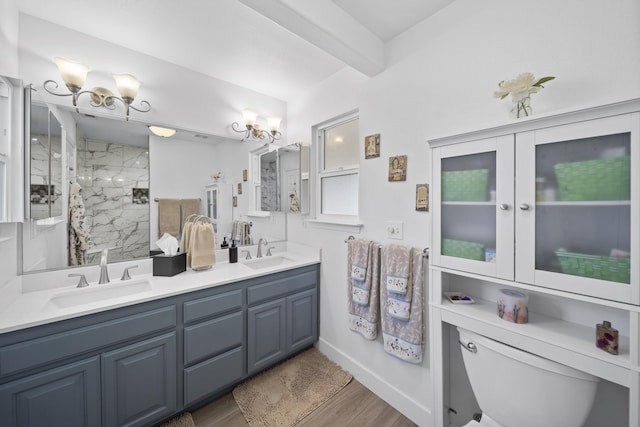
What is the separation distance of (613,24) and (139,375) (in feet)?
9.23

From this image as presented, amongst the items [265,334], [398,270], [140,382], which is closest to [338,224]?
[398,270]

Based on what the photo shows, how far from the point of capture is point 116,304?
1305 millimetres

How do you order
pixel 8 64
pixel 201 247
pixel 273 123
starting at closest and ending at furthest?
pixel 8 64
pixel 201 247
pixel 273 123

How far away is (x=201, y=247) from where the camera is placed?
1.92 meters

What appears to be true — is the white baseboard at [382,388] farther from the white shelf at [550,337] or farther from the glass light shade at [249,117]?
the glass light shade at [249,117]

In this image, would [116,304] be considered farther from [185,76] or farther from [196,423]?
[185,76]

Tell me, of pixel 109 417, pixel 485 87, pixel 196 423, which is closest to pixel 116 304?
pixel 109 417

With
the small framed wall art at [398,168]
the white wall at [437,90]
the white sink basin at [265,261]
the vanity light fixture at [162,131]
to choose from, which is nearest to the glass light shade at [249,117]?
the white wall at [437,90]

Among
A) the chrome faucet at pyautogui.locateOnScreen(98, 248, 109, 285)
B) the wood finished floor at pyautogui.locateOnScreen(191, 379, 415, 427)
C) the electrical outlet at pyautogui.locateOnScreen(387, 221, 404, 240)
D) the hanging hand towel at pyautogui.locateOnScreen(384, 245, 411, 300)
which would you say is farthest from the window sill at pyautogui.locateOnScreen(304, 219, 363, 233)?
the chrome faucet at pyautogui.locateOnScreen(98, 248, 109, 285)

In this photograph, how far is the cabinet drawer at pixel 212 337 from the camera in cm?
156

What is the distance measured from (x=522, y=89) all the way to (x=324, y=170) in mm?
1624

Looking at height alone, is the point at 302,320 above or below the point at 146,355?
below

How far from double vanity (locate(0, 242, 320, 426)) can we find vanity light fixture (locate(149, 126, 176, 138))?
3.37ft

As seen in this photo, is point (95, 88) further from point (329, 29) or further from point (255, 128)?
point (329, 29)
